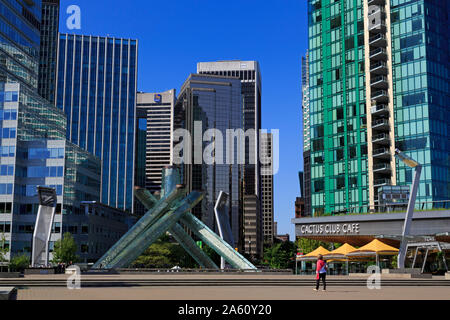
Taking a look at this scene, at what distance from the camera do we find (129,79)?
18375cm

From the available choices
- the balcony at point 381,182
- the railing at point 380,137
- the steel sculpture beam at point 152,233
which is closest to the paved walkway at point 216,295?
the steel sculpture beam at point 152,233

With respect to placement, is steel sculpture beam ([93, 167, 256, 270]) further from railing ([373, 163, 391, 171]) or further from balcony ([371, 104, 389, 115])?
balcony ([371, 104, 389, 115])

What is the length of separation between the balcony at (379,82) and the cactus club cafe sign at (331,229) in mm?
32599

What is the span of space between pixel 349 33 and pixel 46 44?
11093 centimetres


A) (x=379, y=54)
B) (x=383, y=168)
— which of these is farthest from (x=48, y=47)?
(x=383, y=168)

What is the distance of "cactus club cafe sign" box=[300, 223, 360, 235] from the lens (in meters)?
57.9

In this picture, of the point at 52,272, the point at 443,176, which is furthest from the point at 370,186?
the point at 52,272

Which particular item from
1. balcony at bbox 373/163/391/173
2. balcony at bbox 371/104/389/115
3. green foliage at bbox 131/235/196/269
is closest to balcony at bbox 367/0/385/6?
balcony at bbox 371/104/389/115

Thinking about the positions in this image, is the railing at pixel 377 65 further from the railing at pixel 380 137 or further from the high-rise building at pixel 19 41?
the high-rise building at pixel 19 41

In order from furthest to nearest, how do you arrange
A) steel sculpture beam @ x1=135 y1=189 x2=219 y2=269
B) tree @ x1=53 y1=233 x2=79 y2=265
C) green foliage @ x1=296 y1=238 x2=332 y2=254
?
tree @ x1=53 y1=233 x2=79 y2=265 < green foliage @ x1=296 y1=238 x2=332 y2=254 < steel sculpture beam @ x1=135 y1=189 x2=219 y2=269

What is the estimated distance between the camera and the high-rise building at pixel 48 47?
16912cm

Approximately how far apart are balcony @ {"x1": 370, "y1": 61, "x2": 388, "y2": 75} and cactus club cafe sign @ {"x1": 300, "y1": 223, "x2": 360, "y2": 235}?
112ft

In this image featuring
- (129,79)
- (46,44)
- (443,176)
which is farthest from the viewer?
(129,79)
